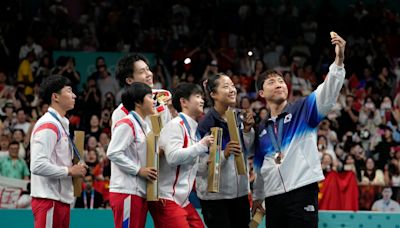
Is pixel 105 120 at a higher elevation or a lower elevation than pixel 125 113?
higher

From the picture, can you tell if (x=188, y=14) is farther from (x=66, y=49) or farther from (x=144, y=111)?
(x=144, y=111)

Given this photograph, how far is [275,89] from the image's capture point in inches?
327

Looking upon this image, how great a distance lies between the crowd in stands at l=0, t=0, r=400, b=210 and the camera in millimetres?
16031

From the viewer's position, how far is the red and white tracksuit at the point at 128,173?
8.16m

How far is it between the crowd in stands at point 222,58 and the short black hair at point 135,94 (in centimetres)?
575

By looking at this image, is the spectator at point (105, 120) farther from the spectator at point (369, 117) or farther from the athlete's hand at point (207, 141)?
the athlete's hand at point (207, 141)

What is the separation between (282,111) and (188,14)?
13.1m

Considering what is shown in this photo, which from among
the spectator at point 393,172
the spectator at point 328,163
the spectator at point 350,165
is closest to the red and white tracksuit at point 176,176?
the spectator at point 328,163

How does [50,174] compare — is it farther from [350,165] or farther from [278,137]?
[350,165]

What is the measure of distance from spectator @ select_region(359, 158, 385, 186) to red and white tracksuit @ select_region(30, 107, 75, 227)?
7.66 meters

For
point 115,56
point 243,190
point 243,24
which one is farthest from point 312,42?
point 243,190

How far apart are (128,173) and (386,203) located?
6478mm

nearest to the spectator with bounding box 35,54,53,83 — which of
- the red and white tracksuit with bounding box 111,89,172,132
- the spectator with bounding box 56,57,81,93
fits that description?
the spectator with bounding box 56,57,81,93

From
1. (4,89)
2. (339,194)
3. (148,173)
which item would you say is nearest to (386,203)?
(339,194)
